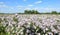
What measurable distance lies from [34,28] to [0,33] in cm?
294

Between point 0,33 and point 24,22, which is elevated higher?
point 24,22

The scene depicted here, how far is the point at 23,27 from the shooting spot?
6.94 meters

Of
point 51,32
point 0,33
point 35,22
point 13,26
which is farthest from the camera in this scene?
point 0,33

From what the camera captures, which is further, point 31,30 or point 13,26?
point 13,26

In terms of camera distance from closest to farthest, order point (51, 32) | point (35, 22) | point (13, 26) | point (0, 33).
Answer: point (51, 32) < point (35, 22) < point (13, 26) < point (0, 33)

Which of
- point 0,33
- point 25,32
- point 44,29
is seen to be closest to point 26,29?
point 25,32

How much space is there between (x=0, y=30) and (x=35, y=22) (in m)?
2.74

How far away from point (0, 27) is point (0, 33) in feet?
1.23

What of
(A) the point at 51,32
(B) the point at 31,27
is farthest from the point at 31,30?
(A) the point at 51,32

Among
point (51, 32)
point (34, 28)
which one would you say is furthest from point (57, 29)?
point (34, 28)

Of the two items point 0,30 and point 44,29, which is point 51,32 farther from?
point 0,30

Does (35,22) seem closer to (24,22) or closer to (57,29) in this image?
(24,22)

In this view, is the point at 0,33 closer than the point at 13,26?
No

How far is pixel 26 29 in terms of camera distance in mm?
6844
